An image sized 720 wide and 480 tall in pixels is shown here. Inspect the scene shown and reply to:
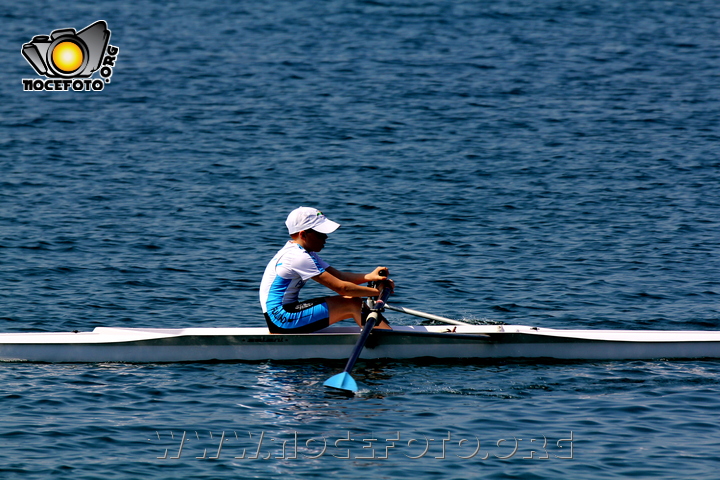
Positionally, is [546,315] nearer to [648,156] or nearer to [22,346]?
[22,346]

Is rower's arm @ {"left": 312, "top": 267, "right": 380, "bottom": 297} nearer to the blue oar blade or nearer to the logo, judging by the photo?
the blue oar blade

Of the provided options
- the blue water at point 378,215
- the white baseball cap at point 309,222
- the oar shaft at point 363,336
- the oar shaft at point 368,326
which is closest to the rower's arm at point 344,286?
the oar shaft at point 368,326

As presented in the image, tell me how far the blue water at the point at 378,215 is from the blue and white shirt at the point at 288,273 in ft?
2.35

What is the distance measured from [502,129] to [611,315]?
9.88 metres

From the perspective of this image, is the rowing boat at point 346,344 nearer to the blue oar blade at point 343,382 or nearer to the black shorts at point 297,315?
the black shorts at point 297,315

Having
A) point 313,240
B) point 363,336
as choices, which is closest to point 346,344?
point 363,336

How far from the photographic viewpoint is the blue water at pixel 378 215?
748cm

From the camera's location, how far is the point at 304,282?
910cm

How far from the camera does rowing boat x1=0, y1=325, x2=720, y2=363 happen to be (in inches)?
357

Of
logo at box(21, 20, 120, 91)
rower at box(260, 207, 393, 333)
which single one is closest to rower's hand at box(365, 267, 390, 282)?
rower at box(260, 207, 393, 333)

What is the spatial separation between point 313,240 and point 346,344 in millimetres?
1126

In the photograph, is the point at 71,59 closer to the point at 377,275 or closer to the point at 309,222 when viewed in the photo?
the point at 309,222

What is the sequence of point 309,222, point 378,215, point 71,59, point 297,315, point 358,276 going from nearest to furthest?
point 309,222 < point 297,315 < point 358,276 < point 378,215 < point 71,59

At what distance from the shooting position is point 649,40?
28.0 metres
